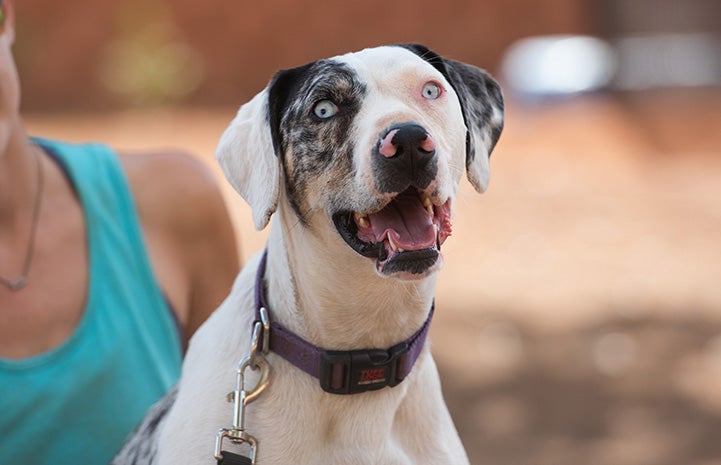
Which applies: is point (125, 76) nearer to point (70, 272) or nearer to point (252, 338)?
point (70, 272)

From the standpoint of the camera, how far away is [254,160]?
262 centimetres

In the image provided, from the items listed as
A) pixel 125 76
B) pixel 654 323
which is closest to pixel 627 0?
pixel 125 76

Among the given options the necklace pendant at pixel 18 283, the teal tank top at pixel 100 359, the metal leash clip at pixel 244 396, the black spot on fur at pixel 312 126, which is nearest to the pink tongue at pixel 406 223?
the black spot on fur at pixel 312 126

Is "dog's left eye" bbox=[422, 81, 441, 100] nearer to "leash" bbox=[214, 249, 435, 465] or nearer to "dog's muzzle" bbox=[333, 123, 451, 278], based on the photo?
"dog's muzzle" bbox=[333, 123, 451, 278]

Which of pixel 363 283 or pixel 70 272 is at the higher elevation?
pixel 363 283

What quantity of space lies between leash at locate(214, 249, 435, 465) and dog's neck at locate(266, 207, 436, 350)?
38 mm

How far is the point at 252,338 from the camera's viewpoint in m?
2.60

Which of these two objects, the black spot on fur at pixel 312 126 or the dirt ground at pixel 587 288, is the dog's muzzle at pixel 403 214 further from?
the dirt ground at pixel 587 288

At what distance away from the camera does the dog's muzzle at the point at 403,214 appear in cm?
235

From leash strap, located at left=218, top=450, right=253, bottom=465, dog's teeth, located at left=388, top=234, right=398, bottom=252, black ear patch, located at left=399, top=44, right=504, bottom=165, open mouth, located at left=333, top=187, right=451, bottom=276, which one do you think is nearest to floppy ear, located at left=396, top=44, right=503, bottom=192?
black ear patch, located at left=399, top=44, right=504, bottom=165

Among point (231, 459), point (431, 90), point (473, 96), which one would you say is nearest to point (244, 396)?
point (231, 459)

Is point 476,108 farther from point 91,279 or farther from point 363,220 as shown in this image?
point 91,279

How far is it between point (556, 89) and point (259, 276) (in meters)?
10.9

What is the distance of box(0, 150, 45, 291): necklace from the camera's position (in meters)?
3.27
